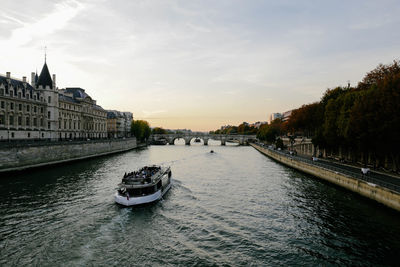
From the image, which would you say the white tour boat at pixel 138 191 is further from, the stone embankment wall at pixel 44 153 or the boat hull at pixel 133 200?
the stone embankment wall at pixel 44 153

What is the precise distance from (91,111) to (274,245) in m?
103

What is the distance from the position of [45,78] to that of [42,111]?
32.8 feet

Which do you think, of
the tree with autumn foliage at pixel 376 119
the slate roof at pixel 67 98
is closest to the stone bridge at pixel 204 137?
the slate roof at pixel 67 98

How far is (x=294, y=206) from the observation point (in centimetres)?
2889

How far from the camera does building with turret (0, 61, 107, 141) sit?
2361 inches

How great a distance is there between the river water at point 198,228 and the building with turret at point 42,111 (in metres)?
32.3

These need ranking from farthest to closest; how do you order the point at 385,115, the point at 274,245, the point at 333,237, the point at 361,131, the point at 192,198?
the point at 361,131
the point at 385,115
the point at 192,198
the point at 333,237
the point at 274,245

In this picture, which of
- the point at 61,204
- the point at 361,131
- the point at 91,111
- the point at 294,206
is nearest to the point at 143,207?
the point at 61,204

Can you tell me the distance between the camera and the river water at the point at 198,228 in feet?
56.4

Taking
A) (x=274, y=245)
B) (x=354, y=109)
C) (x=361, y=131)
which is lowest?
(x=274, y=245)

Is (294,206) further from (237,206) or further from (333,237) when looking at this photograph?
(333,237)

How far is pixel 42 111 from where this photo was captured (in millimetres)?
72125

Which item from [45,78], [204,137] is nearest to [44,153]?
[45,78]

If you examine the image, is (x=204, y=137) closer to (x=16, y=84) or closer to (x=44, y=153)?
(x=16, y=84)
